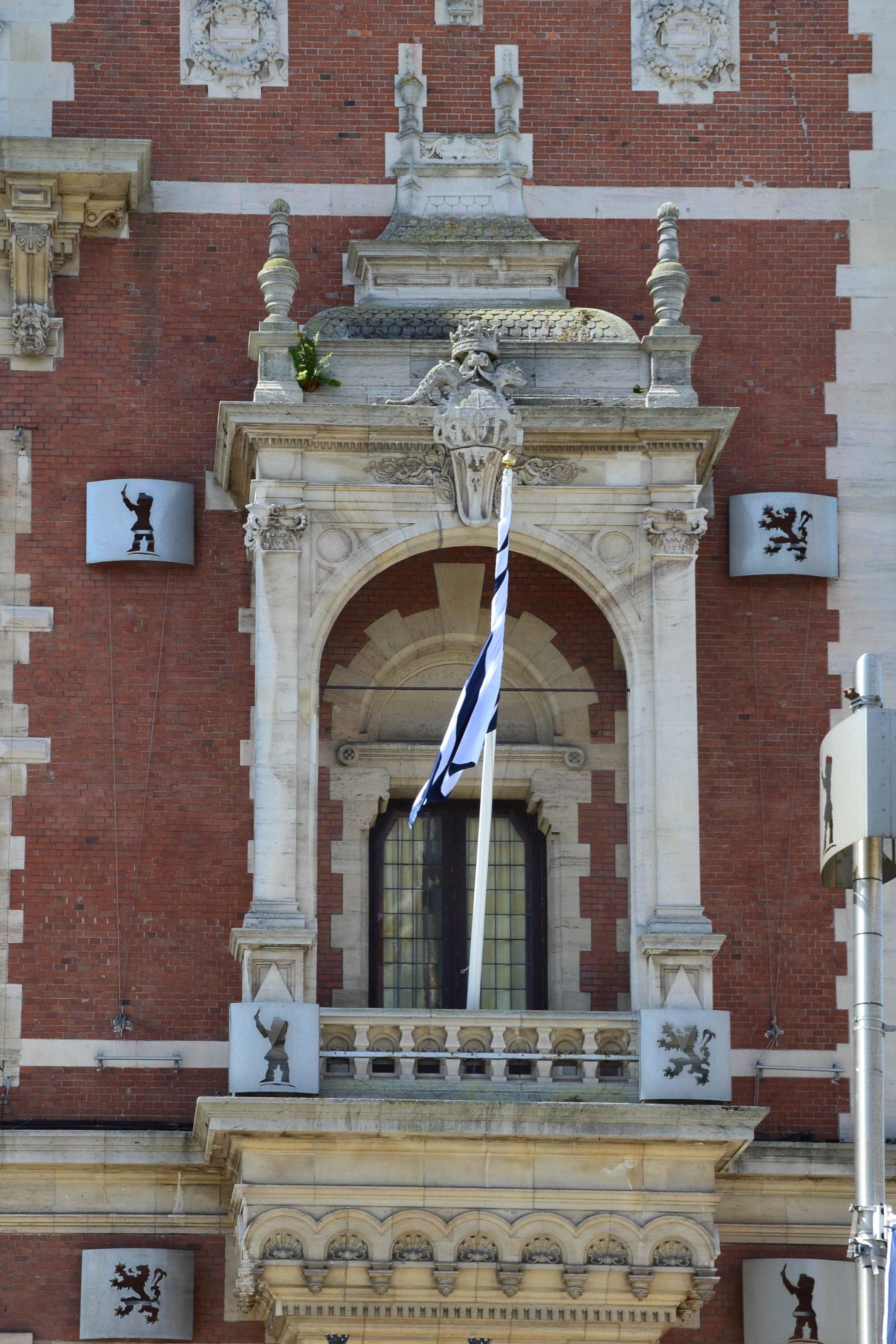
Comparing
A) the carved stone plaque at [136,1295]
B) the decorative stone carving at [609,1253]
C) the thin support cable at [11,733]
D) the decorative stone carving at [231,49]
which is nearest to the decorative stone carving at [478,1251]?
the decorative stone carving at [609,1253]

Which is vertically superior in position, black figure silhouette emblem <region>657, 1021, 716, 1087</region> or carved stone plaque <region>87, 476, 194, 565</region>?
carved stone plaque <region>87, 476, 194, 565</region>

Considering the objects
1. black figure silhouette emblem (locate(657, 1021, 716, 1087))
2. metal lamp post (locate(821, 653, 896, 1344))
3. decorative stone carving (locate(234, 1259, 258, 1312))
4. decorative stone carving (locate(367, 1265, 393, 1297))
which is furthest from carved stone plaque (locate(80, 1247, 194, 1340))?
metal lamp post (locate(821, 653, 896, 1344))

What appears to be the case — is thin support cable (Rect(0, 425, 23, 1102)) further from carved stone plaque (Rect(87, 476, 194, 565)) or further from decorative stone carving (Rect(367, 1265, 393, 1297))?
decorative stone carving (Rect(367, 1265, 393, 1297))

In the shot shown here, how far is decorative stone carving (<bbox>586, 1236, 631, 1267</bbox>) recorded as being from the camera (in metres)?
22.4

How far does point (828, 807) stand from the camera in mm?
16625

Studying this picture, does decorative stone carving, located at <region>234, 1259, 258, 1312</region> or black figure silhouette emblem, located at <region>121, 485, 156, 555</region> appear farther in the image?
black figure silhouette emblem, located at <region>121, 485, 156, 555</region>

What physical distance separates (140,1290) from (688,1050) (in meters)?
4.79

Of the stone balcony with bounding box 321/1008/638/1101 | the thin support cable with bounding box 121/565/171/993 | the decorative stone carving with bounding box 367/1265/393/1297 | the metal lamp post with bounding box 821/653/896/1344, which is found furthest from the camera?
the thin support cable with bounding box 121/565/171/993

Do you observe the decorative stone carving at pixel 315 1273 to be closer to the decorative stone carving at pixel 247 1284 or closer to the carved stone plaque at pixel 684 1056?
the decorative stone carving at pixel 247 1284

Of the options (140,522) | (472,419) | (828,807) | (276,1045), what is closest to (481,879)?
(276,1045)

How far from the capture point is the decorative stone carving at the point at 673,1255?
22.4 meters

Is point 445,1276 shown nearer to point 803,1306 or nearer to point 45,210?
point 803,1306

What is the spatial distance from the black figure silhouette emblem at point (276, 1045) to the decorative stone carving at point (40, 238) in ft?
21.4

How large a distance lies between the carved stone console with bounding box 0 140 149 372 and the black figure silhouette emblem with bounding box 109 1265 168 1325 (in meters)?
7.80
